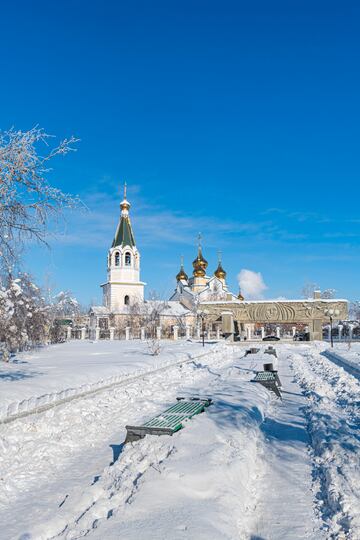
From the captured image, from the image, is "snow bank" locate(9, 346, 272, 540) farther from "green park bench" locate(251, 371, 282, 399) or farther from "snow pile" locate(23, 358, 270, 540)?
"green park bench" locate(251, 371, 282, 399)

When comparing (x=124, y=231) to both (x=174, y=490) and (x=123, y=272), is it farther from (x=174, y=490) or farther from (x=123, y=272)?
(x=174, y=490)

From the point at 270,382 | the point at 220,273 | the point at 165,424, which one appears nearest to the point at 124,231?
the point at 220,273

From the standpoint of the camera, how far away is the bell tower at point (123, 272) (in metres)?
61.1

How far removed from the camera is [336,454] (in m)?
5.74

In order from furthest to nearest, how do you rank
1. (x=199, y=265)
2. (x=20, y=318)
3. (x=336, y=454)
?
(x=199, y=265), (x=20, y=318), (x=336, y=454)

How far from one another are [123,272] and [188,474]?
57.0 m

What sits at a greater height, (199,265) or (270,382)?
(199,265)

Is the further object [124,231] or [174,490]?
[124,231]

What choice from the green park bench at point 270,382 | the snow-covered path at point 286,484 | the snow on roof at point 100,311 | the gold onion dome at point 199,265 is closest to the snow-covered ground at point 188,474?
the snow-covered path at point 286,484

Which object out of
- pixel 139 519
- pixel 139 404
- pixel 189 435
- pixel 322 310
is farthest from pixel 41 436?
pixel 322 310

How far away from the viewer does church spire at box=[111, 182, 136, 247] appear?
6134cm

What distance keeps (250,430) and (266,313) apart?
3642cm

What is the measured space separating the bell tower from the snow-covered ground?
52464 millimetres

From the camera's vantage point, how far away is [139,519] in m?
3.82
